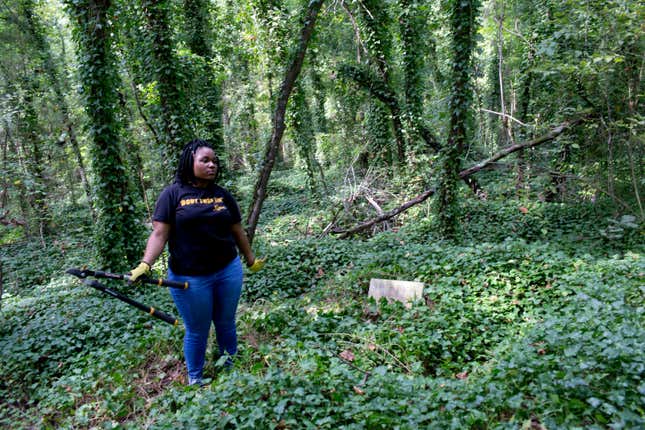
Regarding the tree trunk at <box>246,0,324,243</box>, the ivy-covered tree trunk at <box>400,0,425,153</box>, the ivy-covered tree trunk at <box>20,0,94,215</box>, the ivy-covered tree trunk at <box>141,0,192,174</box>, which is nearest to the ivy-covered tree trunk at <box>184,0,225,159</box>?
the ivy-covered tree trunk at <box>141,0,192,174</box>

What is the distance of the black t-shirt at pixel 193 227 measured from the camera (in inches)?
136

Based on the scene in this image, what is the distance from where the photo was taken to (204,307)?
11.7 ft

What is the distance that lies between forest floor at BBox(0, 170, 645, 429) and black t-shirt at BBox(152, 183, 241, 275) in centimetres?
92

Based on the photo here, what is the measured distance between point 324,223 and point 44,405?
8.38 metres

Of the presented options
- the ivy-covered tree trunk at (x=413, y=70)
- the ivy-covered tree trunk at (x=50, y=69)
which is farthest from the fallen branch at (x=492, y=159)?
the ivy-covered tree trunk at (x=50, y=69)

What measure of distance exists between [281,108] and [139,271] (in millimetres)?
4056

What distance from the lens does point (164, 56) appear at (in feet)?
23.4

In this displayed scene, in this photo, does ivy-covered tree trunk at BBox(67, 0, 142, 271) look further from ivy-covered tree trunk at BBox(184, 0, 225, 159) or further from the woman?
the woman

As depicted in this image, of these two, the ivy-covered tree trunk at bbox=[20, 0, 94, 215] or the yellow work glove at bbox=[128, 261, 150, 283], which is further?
the ivy-covered tree trunk at bbox=[20, 0, 94, 215]

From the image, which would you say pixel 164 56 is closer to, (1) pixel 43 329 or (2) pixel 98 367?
(1) pixel 43 329

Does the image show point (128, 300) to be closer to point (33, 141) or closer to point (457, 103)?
point (457, 103)

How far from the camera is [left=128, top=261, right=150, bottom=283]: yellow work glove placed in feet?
10.9

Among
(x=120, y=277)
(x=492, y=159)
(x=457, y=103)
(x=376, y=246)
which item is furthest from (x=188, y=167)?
(x=492, y=159)

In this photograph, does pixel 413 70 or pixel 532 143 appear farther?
pixel 413 70
